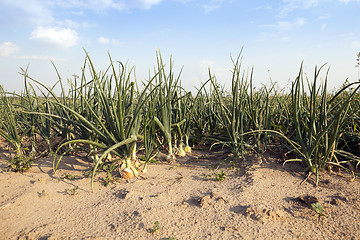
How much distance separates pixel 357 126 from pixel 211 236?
165 centimetres

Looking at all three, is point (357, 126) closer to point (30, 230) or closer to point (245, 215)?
point (245, 215)

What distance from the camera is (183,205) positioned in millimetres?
1497

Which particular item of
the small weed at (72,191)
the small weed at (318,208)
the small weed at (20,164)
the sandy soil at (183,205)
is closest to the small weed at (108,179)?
the sandy soil at (183,205)

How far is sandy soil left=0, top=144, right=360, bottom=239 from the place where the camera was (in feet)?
4.18

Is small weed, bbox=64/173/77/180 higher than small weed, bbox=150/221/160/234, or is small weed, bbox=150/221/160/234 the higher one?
small weed, bbox=64/173/77/180

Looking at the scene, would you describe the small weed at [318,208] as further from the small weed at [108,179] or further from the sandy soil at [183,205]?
the small weed at [108,179]

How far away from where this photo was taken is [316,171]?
172 cm

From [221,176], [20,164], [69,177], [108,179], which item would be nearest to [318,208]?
[221,176]

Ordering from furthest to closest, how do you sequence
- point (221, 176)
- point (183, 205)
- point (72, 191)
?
point (221, 176) → point (72, 191) → point (183, 205)

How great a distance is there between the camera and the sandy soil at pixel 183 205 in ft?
4.18

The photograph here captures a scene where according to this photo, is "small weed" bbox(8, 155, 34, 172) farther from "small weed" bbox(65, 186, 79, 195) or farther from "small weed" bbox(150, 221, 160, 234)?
"small weed" bbox(150, 221, 160, 234)

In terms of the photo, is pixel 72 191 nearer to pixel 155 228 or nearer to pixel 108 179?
pixel 108 179

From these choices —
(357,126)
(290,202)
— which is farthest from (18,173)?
(357,126)

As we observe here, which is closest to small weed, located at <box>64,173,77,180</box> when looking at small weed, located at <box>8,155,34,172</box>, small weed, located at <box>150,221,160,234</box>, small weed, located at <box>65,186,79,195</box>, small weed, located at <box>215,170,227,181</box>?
small weed, located at <box>65,186,79,195</box>
